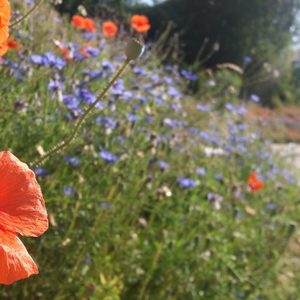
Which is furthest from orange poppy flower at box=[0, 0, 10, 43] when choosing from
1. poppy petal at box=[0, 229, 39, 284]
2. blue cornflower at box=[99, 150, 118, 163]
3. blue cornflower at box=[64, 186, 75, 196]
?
blue cornflower at box=[99, 150, 118, 163]

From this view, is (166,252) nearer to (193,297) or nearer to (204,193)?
(193,297)

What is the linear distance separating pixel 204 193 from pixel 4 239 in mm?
3078

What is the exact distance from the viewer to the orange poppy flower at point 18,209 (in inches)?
28.5

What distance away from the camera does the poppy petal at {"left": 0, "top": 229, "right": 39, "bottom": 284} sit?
2.23 feet

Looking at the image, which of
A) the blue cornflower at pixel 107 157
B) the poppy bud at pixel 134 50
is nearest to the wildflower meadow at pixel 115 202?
the blue cornflower at pixel 107 157

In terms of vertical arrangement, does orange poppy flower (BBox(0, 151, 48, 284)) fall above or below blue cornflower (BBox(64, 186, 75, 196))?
above

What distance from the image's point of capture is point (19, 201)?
0.75 meters

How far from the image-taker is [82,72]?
3.31m

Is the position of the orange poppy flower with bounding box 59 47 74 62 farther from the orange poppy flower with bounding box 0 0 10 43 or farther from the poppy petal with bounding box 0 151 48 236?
the poppy petal with bounding box 0 151 48 236

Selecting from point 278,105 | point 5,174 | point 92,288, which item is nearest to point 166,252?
point 92,288

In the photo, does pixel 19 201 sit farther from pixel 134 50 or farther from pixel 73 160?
pixel 73 160

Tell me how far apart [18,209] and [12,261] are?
8 centimetres

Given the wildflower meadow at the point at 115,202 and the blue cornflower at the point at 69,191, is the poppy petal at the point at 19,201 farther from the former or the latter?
the blue cornflower at the point at 69,191

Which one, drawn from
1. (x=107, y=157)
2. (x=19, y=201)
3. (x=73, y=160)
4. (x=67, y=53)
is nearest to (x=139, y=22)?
(x=67, y=53)
